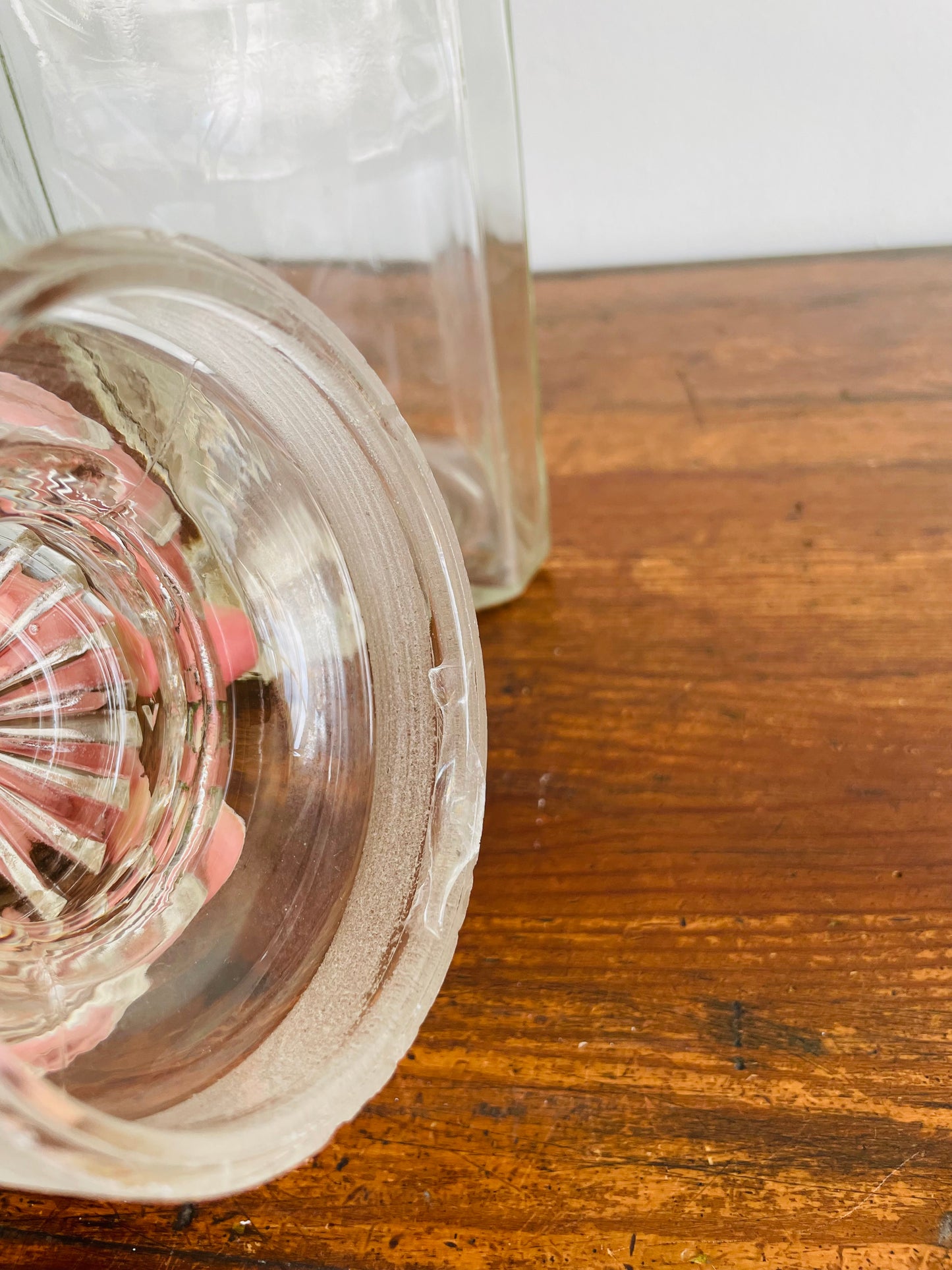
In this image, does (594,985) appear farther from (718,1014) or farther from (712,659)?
(712,659)

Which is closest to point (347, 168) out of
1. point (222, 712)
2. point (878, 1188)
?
point (222, 712)

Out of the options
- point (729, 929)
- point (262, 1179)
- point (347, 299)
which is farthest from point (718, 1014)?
point (347, 299)

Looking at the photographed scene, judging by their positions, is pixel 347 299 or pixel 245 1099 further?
pixel 347 299

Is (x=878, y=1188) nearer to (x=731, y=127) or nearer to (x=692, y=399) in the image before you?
(x=692, y=399)

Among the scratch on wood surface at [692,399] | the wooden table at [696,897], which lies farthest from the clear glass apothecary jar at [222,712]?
the scratch on wood surface at [692,399]

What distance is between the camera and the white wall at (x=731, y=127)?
521 millimetres

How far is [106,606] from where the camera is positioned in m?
0.32

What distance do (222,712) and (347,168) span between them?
0.20m

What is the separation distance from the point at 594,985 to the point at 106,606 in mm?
175

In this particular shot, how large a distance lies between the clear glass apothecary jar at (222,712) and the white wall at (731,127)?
1.16 ft

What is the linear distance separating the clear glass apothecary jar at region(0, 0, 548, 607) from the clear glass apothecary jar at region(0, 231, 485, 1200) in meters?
0.13

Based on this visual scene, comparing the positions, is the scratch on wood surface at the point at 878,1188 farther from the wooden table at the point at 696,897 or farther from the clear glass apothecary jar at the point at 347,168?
the clear glass apothecary jar at the point at 347,168

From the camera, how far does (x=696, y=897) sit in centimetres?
31

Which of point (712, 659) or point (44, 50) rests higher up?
point (44, 50)
